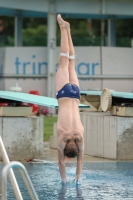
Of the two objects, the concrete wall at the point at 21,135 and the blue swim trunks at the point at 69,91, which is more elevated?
the blue swim trunks at the point at 69,91

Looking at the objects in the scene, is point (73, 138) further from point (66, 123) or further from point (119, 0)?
point (119, 0)

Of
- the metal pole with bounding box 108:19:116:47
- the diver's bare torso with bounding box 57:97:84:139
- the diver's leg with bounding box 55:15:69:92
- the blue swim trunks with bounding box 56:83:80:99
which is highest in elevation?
the metal pole with bounding box 108:19:116:47

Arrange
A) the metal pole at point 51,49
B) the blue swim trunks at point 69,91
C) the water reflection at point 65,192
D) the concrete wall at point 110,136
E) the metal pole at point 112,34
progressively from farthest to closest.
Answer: the metal pole at point 112,34 < the metal pole at point 51,49 < the concrete wall at point 110,136 < the blue swim trunks at point 69,91 < the water reflection at point 65,192

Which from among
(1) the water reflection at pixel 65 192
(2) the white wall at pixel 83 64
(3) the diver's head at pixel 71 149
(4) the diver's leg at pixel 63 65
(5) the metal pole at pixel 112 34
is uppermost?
(5) the metal pole at pixel 112 34

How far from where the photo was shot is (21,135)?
13.5m

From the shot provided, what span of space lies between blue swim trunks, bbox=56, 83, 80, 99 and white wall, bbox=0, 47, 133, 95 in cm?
1580

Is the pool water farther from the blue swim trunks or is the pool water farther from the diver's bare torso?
the blue swim trunks

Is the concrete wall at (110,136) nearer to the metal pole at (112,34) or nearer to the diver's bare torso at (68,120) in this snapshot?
the diver's bare torso at (68,120)

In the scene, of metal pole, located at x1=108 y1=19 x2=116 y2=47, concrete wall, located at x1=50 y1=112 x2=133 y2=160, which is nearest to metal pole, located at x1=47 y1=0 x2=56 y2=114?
metal pole, located at x1=108 y1=19 x2=116 y2=47

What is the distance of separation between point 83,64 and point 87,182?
16.9m

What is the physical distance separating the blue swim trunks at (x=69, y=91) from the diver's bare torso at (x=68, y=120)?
0.07 meters

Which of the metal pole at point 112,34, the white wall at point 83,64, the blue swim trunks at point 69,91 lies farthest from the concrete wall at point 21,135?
the metal pole at point 112,34

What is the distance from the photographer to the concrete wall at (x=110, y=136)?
45.0ft

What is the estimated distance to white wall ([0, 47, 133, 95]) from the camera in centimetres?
2698
